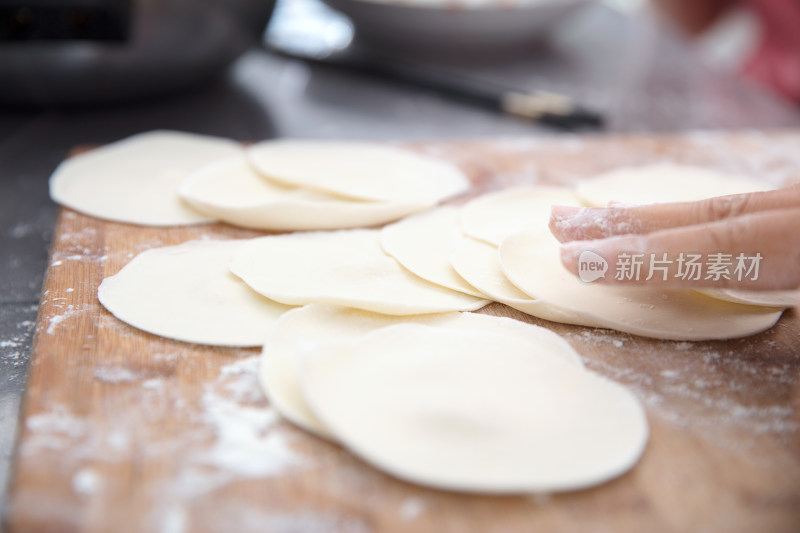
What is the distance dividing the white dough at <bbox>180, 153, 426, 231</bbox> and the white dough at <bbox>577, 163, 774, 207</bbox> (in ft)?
1.22

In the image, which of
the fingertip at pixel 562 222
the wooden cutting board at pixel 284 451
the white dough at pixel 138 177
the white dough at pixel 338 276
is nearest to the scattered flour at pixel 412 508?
the wooden cutting board at pixel 284 451

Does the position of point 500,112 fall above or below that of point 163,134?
above

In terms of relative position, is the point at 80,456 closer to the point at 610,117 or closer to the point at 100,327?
the point at 100,327

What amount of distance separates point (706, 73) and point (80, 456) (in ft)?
7.18

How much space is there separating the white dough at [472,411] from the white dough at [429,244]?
0.17 metres

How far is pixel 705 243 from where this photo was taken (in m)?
1.04

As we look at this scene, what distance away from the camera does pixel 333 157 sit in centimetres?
159

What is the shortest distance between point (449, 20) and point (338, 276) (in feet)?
4.06

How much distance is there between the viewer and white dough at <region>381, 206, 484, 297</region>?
1221 mm

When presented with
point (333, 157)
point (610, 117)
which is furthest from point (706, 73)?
point (333, 157)

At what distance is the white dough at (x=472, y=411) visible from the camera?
0.85 metres

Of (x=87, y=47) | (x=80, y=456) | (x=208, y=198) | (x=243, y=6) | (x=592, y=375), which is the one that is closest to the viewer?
(x=80, y=456)

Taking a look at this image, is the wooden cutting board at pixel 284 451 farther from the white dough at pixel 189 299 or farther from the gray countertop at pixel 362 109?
the gray countertop at pixel 362 109

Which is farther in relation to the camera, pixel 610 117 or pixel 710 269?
pixel 610 117
